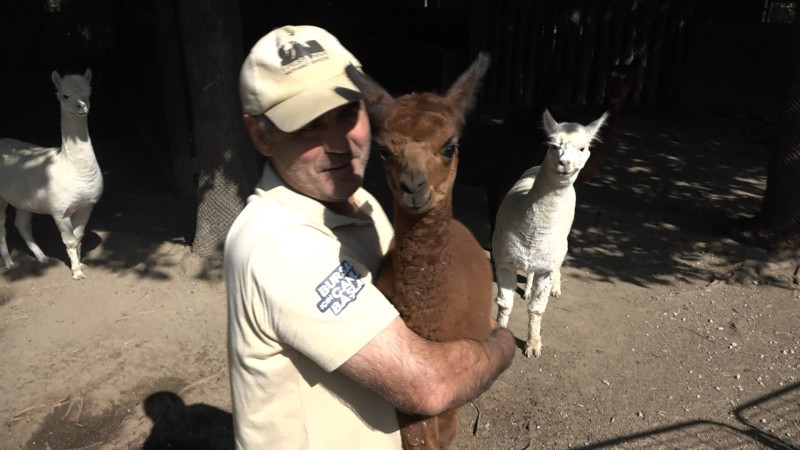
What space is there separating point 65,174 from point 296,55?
189 inches

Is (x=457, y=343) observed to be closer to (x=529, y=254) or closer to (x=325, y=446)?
(x=325, y=446)

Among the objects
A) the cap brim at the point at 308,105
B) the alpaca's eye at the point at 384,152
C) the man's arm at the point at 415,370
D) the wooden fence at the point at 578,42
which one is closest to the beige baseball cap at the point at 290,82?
the cap brim at the point at 308,105

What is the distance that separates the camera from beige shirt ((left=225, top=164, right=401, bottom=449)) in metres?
1.44

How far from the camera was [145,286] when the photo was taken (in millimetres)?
5789

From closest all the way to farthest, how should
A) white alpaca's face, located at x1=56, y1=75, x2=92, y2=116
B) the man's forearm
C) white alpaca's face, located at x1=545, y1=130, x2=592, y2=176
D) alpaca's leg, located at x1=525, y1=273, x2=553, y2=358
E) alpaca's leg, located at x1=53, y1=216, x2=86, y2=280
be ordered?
the man's forearm
white alpaca's face, located at x1=545, y1=130, x2=592, y2=176
alpaca's leg, located at x1=525, y1=273, x2=553, y2=358
white alpaca's face, located at x1=56, y1=75, x2=92, y2=116
alpaca's leg, located at x1=53, y1=216, x2=86, y2=280

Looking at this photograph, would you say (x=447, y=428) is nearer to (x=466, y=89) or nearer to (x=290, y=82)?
(x=466, y=89)

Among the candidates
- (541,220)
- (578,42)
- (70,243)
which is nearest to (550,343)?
(541,220)

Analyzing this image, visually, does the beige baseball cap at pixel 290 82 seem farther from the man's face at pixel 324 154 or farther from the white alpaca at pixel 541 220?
the white alpaca at pixel 541 220

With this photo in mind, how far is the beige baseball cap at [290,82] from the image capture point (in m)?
1.62

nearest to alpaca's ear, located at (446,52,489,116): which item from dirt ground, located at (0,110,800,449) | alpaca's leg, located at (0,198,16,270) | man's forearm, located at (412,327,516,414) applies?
man's forearm, located at (412,327,516,414)

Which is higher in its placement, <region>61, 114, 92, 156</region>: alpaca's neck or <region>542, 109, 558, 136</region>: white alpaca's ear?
<region>542, 109, 558, 136</region>: white alpaca's ear

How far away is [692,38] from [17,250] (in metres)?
11.3

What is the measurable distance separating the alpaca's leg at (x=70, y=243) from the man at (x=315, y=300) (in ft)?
15.7

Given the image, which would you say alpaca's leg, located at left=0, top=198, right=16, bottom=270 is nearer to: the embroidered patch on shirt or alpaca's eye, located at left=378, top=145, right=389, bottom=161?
alpaca's eye, located at left=378, top=145, right=389, bottom=161
